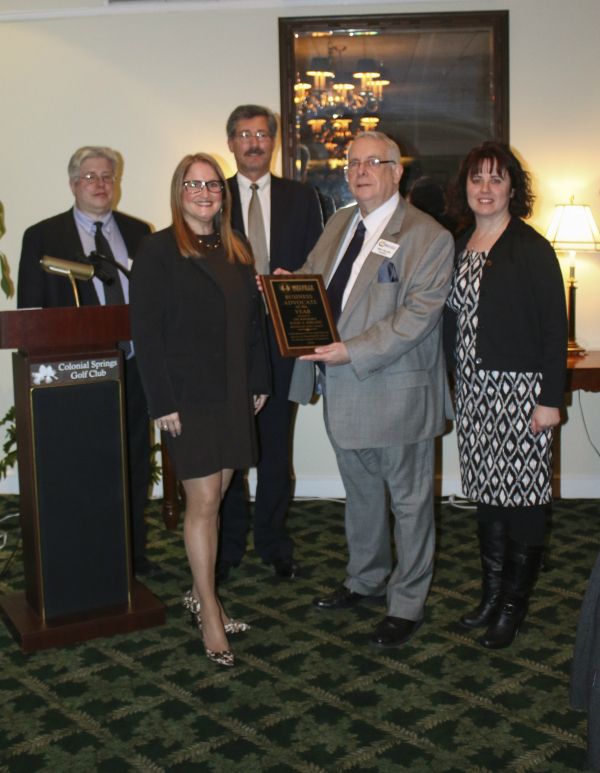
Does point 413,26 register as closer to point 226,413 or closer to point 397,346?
point 397,346

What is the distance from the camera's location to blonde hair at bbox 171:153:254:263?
263 centimetres

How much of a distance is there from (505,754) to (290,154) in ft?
11.7

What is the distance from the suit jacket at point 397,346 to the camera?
8.96 feet

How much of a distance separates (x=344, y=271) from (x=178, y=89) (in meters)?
2.36

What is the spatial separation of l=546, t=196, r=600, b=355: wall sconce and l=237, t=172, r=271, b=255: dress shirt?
175 centimetres

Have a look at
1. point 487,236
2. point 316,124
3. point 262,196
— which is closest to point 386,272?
point 487,236

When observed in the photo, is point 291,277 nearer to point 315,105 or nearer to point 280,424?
point 280,424

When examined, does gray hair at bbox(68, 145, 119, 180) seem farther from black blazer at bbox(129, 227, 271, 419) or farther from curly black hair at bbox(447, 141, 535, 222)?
curly black hair at bbox(447, 141, 535, 222)

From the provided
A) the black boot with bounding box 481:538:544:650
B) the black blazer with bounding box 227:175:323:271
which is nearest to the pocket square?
the black blazer with bounding box 227:175:323:271

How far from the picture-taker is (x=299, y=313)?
2.80 metres

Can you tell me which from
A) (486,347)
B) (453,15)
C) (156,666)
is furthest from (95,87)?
(156,666)

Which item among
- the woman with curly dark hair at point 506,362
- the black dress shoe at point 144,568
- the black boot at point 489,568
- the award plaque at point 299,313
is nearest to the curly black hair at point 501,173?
the woman with curly dark hair at point 506,362

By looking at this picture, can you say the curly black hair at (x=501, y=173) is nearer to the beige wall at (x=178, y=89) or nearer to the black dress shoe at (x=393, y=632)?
the black dress shoe at (x=393, y=632)

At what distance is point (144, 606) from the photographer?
3.10m
